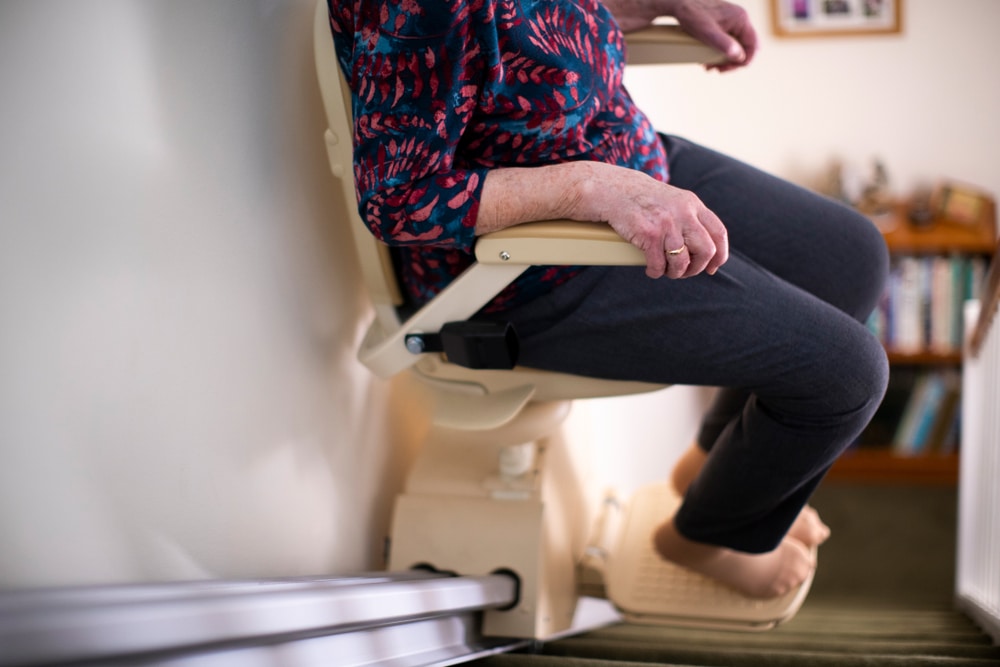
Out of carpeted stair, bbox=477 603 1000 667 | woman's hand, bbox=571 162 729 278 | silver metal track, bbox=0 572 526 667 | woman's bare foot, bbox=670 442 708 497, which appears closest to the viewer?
silver metal track, bbox=0 572 526 667

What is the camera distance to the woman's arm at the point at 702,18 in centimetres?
142

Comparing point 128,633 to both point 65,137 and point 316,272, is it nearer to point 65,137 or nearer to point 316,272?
point 65,137

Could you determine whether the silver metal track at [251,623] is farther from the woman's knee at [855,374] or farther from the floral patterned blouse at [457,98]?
the woman's knee at [855,374]

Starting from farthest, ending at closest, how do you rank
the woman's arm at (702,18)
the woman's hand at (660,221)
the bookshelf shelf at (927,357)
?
the bookshelf shelf at (927,357), the woman's arm at (702,18), the woman's hand at (660,221)

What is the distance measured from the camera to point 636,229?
988 mm

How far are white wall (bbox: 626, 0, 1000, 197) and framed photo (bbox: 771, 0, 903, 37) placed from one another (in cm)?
3

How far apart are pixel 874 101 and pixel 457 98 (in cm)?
237

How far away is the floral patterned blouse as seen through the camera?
1.00m

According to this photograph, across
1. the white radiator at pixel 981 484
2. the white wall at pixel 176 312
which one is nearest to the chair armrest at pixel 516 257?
the white wall at pixel 176 312

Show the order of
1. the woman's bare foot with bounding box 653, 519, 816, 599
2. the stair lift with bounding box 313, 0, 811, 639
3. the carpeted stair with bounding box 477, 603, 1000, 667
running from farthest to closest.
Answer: the woman's bare foot with bounding box 653, 519, 816, 599
the carpeted stair with bounding box 477, 603, 1000, 667
the stair lift with bounding box 313, 0, 811, 639

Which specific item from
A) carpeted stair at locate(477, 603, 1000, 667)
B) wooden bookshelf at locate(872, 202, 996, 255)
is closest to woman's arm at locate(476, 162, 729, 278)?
carpeted stair at locate(477, 603, 1000, 667)

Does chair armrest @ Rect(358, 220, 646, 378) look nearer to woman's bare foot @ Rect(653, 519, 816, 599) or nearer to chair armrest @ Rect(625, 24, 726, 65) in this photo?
chair armrest @ Rect(625, 24, 726, 65)

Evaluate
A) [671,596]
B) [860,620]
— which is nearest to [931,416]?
[860,620]

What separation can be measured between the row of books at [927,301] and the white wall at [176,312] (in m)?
1.92
